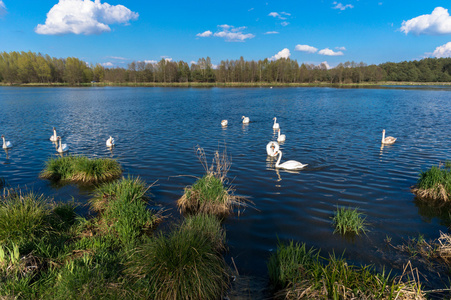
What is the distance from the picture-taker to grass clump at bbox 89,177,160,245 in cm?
569

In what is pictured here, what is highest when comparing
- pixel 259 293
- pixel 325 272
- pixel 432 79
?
pixel 432 79

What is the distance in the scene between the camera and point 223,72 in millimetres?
113562

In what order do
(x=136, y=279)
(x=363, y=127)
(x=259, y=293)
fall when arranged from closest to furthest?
(x=136, y=279)
(x=259, y=293)
(x=363, y=127)

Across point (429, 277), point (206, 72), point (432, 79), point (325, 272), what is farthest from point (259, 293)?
point (432, 79)

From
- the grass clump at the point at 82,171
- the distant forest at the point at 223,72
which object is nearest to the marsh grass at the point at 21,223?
the grass clump at the point at 82,171

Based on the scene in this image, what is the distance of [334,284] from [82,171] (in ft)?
29.3

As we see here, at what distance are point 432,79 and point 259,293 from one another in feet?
489

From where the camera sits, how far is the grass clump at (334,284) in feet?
11.4

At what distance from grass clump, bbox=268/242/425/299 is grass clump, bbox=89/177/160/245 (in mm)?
2919

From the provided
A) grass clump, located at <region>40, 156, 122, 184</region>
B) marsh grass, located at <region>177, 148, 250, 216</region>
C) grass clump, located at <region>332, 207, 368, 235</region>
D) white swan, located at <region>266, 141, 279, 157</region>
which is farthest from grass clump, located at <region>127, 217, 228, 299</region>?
white swan, located at <region>266, 141, 279, 157</region>

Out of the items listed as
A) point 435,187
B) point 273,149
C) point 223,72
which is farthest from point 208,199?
point 223,72

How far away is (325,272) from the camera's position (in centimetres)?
374

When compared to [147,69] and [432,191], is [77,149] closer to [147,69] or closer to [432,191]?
[432,191]

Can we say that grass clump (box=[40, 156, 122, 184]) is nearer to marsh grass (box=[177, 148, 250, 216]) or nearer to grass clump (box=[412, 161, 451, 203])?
marsh grass (box=[177, 148, 250, 216])
